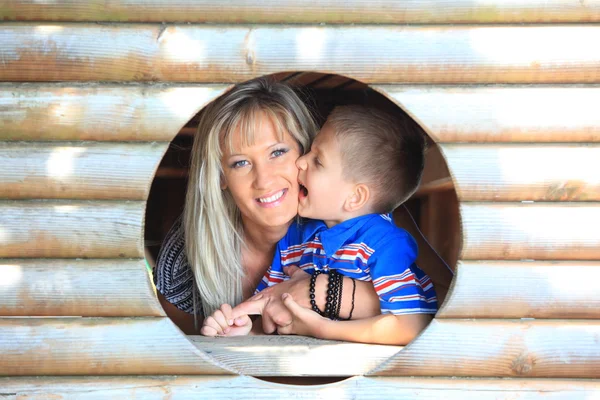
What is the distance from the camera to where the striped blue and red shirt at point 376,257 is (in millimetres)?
2195

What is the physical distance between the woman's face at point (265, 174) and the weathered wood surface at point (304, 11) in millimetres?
655

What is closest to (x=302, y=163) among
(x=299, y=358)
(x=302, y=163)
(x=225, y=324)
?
(x=302, y=163)

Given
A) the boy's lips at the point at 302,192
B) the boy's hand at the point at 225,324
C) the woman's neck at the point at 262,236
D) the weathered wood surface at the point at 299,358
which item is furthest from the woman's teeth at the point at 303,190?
the weathered wood surface at the point at 299,358

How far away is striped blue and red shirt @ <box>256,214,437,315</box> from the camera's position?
2.20m

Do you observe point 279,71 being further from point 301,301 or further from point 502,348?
point 502,348

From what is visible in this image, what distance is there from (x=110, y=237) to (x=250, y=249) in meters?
0.93

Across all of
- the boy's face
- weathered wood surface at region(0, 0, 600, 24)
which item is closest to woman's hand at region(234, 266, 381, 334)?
the boy's face

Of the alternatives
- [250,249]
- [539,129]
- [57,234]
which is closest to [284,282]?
[250,249]

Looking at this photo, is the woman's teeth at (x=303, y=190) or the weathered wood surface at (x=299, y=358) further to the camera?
the woman's teeth at (x=303, y=190)

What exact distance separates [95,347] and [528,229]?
1.23 m

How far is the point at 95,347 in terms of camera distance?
77.5 inches

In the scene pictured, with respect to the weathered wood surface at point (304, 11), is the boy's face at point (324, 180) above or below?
below

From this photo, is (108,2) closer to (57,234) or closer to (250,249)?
(57,234)

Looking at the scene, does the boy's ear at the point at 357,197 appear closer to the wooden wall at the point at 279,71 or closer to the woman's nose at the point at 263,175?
the woman's nose at the point at 263,175
